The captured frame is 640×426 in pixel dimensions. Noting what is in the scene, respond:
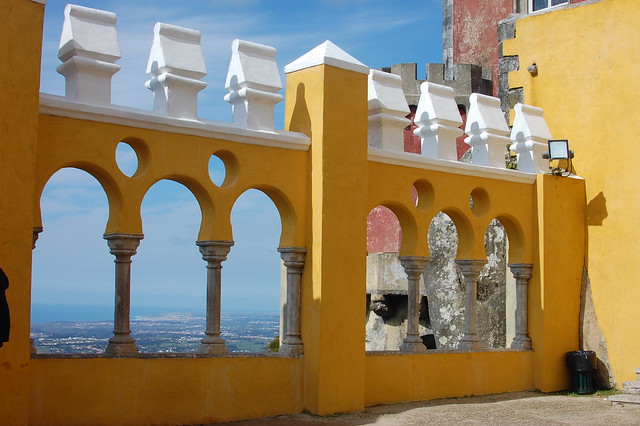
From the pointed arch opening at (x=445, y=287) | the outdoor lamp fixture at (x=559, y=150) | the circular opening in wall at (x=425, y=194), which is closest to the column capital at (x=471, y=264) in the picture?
the circular opening in wall at (x=425, y=194)

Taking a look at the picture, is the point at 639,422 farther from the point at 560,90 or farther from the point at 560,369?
the point at 560,90

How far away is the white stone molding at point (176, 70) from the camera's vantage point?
345 inches

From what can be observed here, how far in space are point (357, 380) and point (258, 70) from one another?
3.05 m

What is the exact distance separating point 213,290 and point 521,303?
14.2 ft

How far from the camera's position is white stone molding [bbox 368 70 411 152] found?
10.4m

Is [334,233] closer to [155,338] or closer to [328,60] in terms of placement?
[328,60]

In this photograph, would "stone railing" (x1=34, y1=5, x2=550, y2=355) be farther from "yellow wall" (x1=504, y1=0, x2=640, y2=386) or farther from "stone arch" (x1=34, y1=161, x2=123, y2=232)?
"yellow wall" (x1=504, y1=0, x2=640, y2=386)

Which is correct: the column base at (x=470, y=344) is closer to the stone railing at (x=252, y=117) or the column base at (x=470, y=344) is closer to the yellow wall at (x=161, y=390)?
the stone railing at (x=252, y=117)

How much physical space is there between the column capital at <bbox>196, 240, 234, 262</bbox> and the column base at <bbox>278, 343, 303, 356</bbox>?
3.44 feet

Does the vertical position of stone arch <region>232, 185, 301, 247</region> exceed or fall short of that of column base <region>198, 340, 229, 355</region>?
it exceeds it

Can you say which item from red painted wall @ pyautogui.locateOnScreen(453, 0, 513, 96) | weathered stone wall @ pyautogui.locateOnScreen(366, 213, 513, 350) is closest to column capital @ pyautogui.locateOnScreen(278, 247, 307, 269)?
weathered stone wall @ pyautogui.locateOnScreen(366, 213, 513, 350)

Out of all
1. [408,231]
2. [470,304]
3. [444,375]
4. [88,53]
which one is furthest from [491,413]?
[88,53]

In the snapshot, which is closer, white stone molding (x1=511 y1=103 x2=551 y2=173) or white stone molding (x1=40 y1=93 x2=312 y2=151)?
white stone molding (x1=40 y1=93 x2=312 y2=151)

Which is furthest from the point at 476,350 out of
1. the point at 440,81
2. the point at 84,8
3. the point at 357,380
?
the point at 440,81
